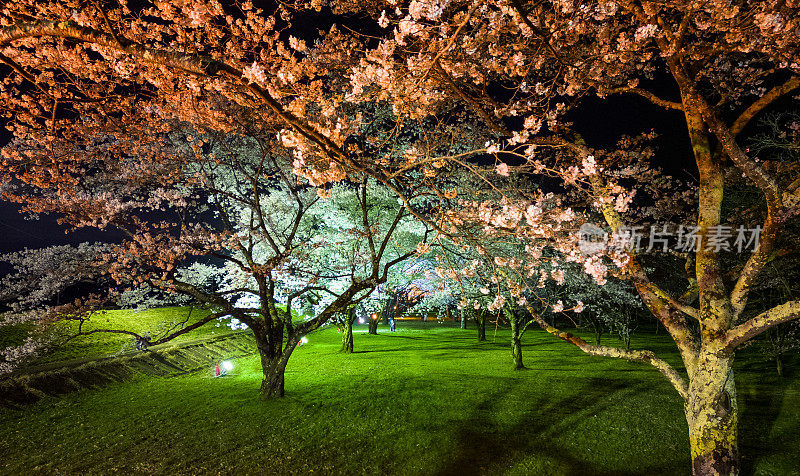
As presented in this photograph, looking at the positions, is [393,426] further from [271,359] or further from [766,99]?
[766,99]

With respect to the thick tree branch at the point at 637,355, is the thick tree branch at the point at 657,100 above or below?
above

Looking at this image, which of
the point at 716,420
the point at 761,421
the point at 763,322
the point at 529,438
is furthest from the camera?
the point at 761,421

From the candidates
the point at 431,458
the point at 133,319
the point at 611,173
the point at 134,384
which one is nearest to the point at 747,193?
the point at 611,173

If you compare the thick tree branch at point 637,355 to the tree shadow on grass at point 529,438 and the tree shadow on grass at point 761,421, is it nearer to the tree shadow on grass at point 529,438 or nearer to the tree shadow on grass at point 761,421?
the tree shadow on grass at point 529,438

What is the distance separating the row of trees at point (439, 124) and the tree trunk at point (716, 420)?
24 millimetres

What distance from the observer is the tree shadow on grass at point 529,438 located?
22.7 ft

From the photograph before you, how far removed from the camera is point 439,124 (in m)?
7.60

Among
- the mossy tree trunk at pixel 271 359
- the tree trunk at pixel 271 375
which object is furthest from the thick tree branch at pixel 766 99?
the tree trunk at pixel 271 375

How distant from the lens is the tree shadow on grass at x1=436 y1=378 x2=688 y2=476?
6.93 meters

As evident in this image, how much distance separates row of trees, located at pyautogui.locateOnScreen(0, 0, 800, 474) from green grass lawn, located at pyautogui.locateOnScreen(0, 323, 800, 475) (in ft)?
7.58

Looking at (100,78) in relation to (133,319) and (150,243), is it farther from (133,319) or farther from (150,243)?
(133,319)

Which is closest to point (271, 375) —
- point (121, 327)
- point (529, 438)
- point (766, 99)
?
point (529, 438)

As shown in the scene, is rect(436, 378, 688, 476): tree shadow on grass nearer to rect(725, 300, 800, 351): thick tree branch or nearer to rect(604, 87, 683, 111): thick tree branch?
rect(725, 300, 800, 351): thick tree branch

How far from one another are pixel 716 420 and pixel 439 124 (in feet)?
22.6
